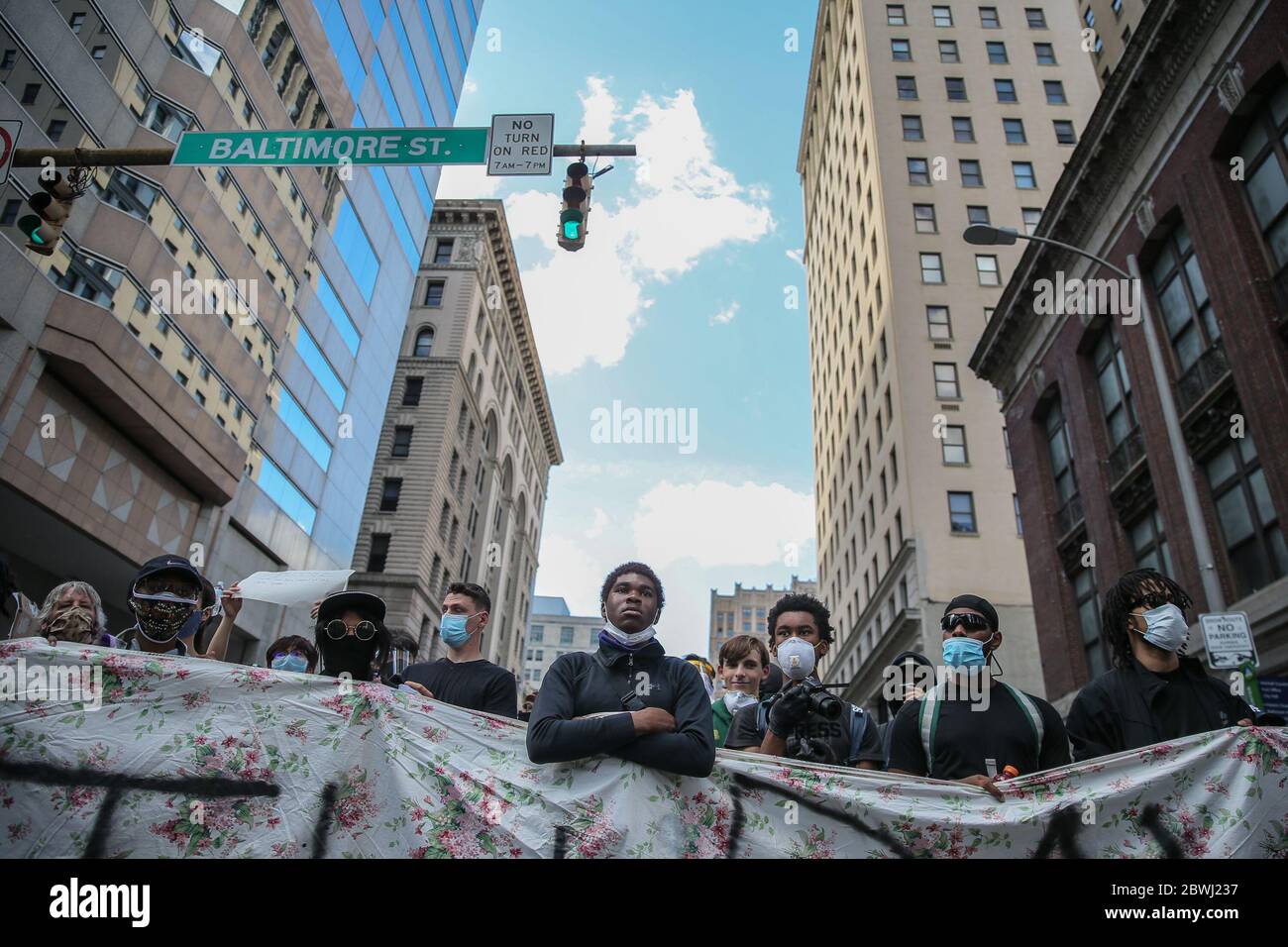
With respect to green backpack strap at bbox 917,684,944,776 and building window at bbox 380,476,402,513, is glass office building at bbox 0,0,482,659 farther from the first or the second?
green backpack strap at bbox 917,684,944,776

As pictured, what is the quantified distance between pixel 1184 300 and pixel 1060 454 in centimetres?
822

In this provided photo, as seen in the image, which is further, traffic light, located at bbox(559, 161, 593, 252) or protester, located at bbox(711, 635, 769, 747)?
traffic light, located at bbox(559, 161, 593, 252)

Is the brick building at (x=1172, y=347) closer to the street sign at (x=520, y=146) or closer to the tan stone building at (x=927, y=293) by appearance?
the tan stone building at (x=927, y=293)

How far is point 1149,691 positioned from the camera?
200 inches

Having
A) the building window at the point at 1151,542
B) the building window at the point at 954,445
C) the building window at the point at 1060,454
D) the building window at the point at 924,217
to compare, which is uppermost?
the building window at the point at 924,217

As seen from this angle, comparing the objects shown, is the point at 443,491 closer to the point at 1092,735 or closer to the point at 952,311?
the point at 952,311

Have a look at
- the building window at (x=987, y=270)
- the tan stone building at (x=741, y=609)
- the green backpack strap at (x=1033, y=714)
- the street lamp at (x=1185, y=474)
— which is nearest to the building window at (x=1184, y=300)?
the street lamp at (x=1185, y=474)

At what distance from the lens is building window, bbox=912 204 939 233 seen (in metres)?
45.4

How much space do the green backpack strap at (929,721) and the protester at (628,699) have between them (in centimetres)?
140

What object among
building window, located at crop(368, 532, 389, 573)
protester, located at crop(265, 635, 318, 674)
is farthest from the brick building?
building window, located at crop(368, 532, 389, 573)

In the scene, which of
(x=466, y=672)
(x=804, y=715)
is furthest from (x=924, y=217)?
(x=804, y=715)

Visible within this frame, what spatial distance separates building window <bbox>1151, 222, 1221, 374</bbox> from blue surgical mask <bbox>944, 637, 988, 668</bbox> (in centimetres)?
1722

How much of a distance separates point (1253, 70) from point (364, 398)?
3310cm

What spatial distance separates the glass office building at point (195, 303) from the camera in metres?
18.6
